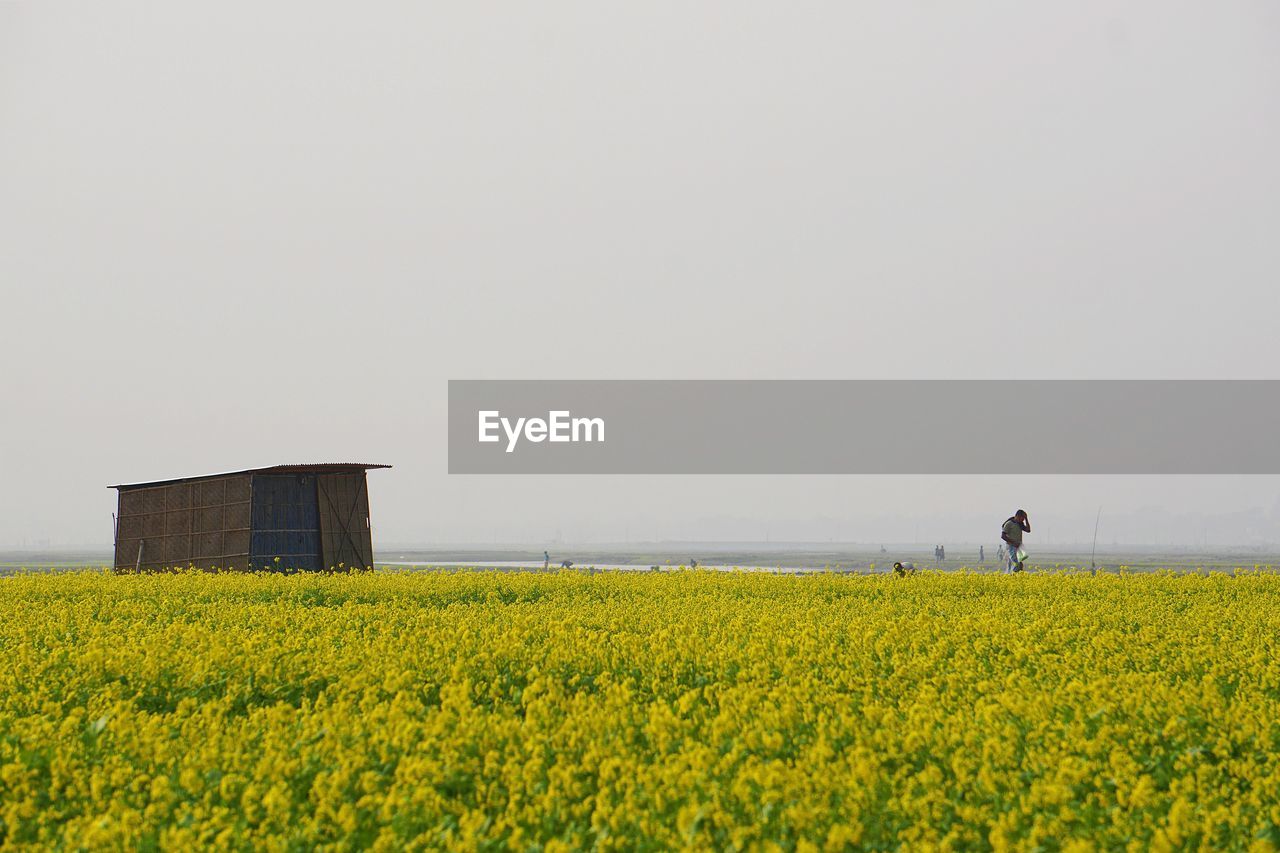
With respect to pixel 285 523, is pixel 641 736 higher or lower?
lower

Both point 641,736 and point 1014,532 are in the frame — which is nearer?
point 641,736

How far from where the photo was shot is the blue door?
84.3 ft

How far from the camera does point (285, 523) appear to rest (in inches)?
1024

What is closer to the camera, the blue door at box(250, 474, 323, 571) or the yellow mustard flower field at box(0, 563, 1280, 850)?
the yellow mustard flower field at box(0, 563, 1280, 850)

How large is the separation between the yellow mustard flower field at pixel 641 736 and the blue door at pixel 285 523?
15.7 meters

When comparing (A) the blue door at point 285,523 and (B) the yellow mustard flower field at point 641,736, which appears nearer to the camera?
(B) the yellow mustard flower field at point 641,736

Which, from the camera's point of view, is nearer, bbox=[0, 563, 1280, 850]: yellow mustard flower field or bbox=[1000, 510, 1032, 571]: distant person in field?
bbox=[0, 563, 1280, 850]: yellow mustard flower field

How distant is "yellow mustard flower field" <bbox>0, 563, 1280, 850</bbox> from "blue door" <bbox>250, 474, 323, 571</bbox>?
1566 centimetres

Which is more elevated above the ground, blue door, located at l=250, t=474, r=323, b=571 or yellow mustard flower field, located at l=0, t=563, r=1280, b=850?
blue door, located at l=250, t=474, r=323, b=571

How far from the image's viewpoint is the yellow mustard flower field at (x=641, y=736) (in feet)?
15.8

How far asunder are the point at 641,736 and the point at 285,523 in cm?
2199

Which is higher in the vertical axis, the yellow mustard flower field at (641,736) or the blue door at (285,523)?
the blue door at (285,523)

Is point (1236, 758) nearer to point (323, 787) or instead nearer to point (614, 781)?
point (614, 781)

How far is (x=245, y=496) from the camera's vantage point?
25906 millimetres
